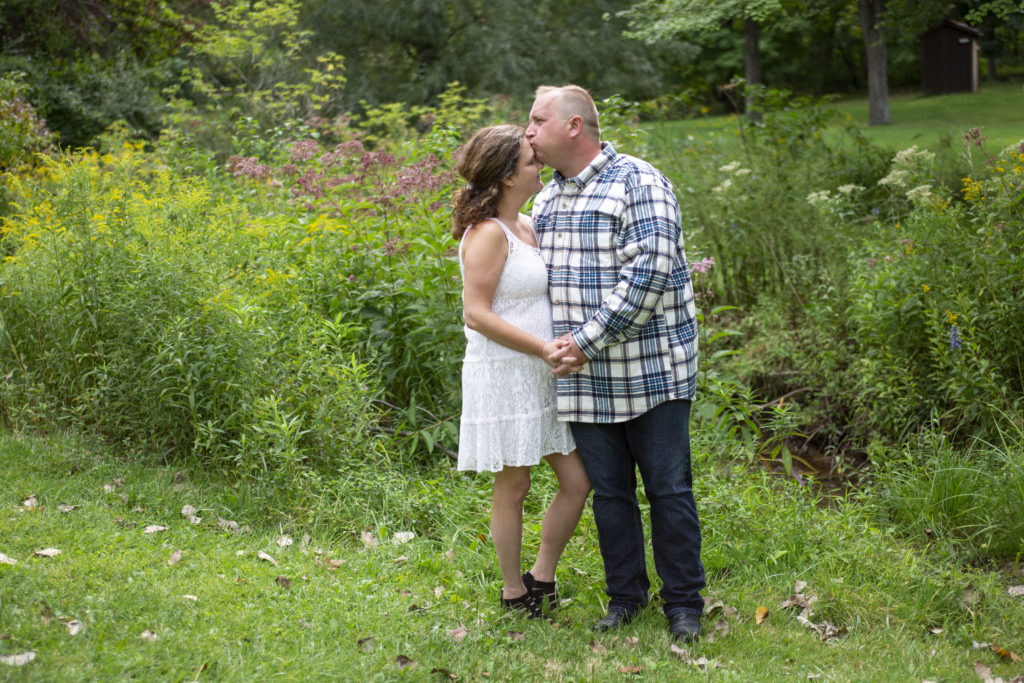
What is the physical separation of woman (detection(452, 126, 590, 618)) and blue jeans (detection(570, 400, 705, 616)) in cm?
15

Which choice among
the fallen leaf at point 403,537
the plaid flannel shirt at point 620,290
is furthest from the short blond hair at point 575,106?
the fallen leaf at point 403,537

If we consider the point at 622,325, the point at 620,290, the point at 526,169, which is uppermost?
the point at 526,169

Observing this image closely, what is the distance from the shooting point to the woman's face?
333 centimetres

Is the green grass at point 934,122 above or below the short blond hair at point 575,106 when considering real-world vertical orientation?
below

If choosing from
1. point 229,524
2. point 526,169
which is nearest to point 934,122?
point 526,169

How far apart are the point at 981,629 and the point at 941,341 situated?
70.7 inches

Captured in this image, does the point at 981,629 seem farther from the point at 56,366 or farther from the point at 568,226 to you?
the point at 56,366

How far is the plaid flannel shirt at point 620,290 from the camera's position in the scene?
3186mm

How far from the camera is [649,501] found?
3.42 meters

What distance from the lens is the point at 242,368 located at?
4.71m

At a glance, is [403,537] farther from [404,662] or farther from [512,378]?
[512,378]

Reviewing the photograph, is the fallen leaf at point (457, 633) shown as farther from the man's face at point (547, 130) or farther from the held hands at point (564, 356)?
the man's face at point (547, 130)

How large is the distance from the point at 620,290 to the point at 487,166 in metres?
0.67

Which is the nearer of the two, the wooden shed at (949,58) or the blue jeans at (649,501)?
the blue jeans at (649,501)
